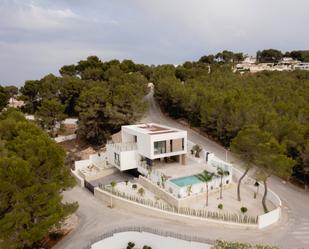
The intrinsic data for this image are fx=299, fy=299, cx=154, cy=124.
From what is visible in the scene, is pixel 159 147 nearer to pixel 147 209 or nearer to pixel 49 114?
pixel 147 209

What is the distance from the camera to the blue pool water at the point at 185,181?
21.8 m

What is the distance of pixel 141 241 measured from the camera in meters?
16.5

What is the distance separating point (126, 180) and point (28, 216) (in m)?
12.2

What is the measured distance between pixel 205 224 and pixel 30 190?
10215 millimetres

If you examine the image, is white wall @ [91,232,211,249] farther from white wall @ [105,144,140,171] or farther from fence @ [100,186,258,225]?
white wall @ [105,144,140,171]

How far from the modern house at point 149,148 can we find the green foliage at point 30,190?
8.61m

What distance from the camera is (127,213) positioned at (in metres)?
20.5

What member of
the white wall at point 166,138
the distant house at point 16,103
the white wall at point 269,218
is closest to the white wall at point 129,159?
the white wall at point 166,138

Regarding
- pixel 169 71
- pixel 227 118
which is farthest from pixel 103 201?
pixel 169 71

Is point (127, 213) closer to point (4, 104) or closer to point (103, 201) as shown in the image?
point (103, 201)

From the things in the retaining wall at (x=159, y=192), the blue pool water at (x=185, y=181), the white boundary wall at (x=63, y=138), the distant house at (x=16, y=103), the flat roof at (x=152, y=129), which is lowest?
the white boundary wall at (x=63, y=138)

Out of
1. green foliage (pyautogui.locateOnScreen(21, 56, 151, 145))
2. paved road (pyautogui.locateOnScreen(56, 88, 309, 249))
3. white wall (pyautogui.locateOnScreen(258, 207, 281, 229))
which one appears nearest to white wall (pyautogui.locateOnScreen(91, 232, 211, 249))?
paved road (pyautogui.locateOnScreen(56, 88, 309, 249))

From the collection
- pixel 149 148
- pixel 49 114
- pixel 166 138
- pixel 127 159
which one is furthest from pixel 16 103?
pixel 166 138

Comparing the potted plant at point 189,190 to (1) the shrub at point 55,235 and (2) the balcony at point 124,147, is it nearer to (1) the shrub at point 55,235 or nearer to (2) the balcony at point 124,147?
(2) the balcony at point 124,147
